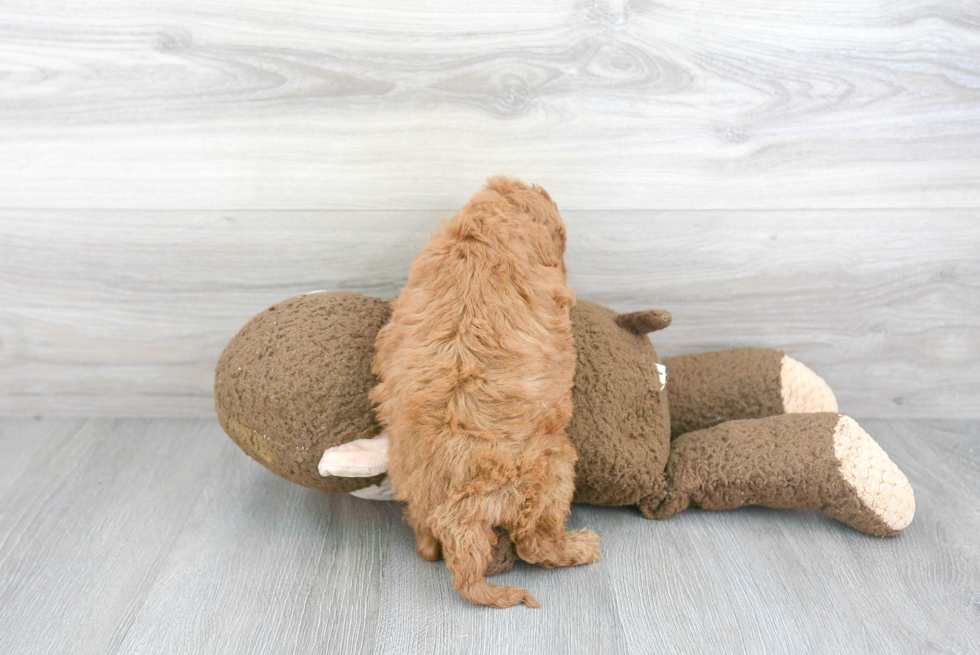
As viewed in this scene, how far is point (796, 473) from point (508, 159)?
613 millimetres

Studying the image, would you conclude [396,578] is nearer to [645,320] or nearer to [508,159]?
[645,320]

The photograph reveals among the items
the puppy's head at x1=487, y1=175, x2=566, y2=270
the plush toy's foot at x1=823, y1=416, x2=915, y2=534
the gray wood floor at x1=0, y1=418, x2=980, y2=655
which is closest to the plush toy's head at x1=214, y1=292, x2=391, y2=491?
the gray wood floor at x1=0, y1=418, x2=980, y2=655

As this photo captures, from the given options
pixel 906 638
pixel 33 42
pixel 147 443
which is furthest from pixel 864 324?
pixel 33 42

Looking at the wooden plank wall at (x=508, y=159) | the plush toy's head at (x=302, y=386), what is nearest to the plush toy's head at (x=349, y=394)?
the plush toy's head at (x=302, y=386)

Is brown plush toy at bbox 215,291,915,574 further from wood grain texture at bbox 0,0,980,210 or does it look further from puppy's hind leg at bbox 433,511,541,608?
wood grain texture at bbox 0,0,980,210

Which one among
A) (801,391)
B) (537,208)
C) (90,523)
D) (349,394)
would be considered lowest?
(90,523)

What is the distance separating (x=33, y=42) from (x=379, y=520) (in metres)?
0.89

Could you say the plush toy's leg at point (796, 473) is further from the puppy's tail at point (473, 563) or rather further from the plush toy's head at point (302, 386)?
the plush toy's head at point (302, 386)

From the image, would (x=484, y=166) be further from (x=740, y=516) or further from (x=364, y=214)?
(x=740, y=516)

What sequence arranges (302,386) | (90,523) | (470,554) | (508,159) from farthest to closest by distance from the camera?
1. (508,159)
2. (90,523)
3. (302,386)
4. (470,554)

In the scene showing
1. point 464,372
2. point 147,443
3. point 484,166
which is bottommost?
point 147,443

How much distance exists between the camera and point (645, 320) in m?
0.94

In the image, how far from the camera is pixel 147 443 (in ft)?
3.83

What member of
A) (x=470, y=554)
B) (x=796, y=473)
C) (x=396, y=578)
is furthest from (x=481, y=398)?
(x=796, y=473)
